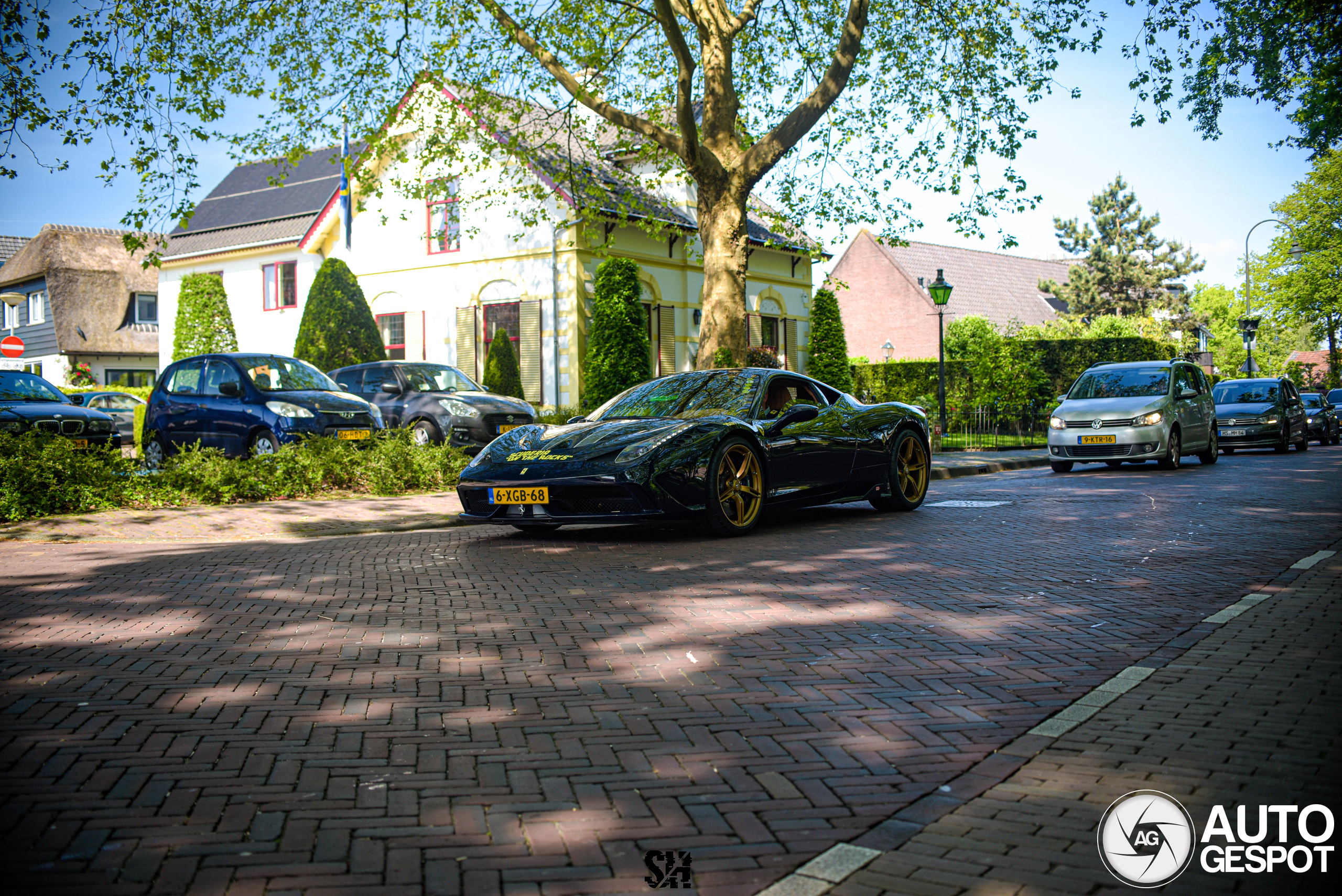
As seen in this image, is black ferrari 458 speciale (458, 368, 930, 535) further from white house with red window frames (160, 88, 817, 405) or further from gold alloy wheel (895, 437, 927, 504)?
white house with red window frames (160, 88, 817, 405)

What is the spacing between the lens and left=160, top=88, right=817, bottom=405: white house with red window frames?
1027 inches

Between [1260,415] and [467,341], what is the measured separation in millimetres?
19251

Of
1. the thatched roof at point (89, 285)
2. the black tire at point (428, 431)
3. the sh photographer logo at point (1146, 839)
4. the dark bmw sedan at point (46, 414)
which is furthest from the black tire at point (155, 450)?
the thatched roof at point (89, 285)

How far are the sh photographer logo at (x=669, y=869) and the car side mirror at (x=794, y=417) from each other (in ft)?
21.0

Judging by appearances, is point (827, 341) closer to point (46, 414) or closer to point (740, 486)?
point (46, 414)

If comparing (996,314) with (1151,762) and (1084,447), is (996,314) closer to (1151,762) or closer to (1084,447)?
(1084,447)

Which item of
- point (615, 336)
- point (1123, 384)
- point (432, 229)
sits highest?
point (432, 229)

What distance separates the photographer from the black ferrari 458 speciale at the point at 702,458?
7.88 meters

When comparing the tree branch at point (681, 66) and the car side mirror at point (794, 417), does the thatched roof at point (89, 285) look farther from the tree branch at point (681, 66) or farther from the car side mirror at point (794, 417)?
the car side mirror at point (794, 417)

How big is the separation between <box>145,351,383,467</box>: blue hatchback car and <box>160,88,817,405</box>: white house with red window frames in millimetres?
8012

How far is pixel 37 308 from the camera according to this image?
146 ft

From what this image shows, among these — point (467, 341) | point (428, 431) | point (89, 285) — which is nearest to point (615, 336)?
point (467, 341)

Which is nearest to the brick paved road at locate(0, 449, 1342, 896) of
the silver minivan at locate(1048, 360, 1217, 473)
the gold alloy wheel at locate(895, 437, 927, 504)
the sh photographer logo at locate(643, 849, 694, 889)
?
the sh photographer logo at locate(643, 849, 694, 889)

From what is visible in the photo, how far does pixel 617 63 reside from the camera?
1938 centimetres
